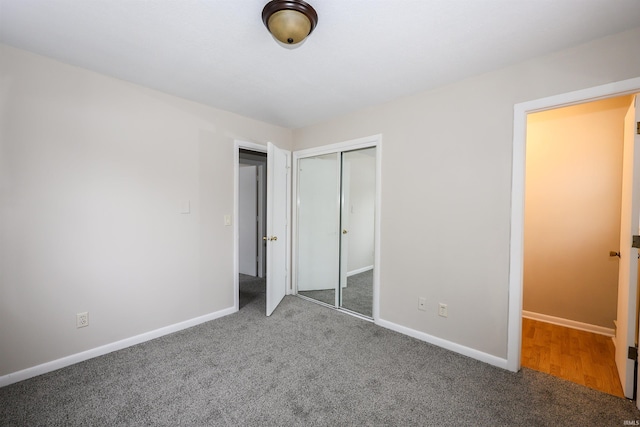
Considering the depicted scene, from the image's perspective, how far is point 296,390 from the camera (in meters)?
1.86

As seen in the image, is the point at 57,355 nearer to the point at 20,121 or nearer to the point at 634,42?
the point at 20,121

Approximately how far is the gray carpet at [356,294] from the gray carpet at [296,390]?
0.79 meters

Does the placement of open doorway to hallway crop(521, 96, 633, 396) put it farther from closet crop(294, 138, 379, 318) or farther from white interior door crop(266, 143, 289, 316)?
white interior door crop(266, 143, 289, 316)

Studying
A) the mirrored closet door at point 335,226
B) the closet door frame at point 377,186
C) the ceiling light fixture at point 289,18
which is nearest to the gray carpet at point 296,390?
the closet door frame at point 377,186

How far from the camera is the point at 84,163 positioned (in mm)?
2188

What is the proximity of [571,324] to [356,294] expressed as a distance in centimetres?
238

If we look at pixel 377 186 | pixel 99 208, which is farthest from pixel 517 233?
pixel 99 208

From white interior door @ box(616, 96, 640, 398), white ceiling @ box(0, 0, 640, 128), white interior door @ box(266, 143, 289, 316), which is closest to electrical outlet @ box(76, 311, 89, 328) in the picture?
white interior door @ box(266, 143, 289, 316)

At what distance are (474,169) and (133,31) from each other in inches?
106

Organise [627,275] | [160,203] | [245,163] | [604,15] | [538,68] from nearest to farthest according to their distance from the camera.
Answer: [604,15] < [627,275] < [538,68] < [160,203] < [245,163]

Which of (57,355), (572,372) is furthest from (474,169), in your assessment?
(57,355)

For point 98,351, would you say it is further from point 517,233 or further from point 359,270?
point 517,233

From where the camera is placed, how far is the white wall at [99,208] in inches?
75.6

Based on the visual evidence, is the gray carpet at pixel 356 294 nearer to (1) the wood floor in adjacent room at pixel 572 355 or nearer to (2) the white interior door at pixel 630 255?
(1) the wood floor in adjacent room at pixel 572 355
